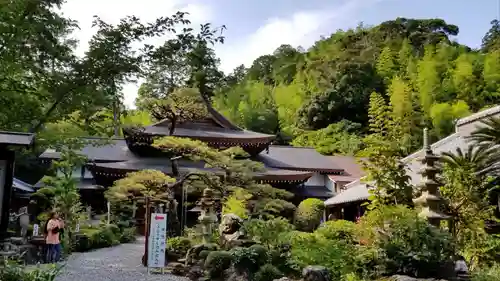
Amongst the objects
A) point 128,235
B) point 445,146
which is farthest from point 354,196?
point 128,235

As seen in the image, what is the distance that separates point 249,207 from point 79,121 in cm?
1176

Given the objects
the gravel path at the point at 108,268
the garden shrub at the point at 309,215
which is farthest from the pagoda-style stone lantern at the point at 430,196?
the garden shrub at the point at 309,215

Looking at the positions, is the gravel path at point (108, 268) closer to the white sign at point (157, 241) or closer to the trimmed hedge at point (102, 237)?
the white sign at point (157, 241)

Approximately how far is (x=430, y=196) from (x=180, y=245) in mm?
5927

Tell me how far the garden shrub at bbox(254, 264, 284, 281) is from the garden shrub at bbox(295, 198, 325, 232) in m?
10.6

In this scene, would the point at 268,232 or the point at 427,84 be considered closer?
the point at 268,232

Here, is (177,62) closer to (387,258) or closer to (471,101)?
(387,258)

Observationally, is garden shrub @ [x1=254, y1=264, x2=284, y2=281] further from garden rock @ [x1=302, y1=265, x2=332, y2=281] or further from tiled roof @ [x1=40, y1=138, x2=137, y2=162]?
tiled roof @ [x1=40, y1=138, x2=137, y2=162]

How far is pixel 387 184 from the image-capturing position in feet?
28.6

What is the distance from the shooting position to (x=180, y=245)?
11.7 m

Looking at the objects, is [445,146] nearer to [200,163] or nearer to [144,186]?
[144,186]

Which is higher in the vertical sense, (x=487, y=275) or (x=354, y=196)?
(x=354, y=196)

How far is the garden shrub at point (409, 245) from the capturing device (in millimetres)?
6959

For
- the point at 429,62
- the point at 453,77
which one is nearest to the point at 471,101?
the point at 453,77
